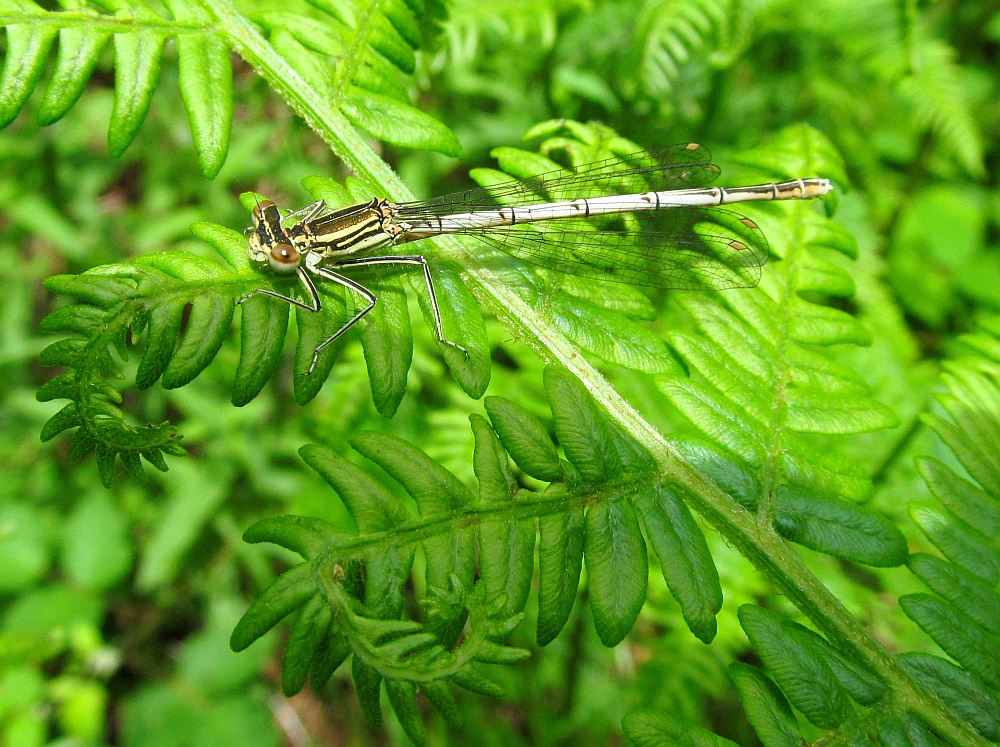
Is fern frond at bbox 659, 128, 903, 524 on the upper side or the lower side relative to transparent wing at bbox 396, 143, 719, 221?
lower

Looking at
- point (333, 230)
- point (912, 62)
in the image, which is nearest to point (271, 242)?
point (333, 230)

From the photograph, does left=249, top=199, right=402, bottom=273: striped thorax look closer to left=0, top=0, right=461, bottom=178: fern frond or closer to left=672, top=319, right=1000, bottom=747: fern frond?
left=0, top=0, right=461, bottom=178: fern frond

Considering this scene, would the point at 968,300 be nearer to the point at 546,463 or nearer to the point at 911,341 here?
the point at 911,341

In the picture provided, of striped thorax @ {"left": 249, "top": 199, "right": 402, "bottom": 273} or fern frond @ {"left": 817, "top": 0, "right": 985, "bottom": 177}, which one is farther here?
fern frond @ {"left": 817, "top": 0, "right": 985, "bottom": 177}

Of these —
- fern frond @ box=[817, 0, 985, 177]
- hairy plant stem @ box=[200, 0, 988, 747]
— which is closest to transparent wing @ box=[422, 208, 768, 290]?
hairy plant stem @ box=[200, 0, 988, 747]

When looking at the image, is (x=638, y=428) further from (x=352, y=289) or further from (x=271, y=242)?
(x=271, y=242)

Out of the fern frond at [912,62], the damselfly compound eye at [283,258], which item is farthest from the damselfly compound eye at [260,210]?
the fern frond at [912,62]

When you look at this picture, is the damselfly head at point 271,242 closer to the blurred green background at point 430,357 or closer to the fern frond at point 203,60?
the fern frond at point 203,60
